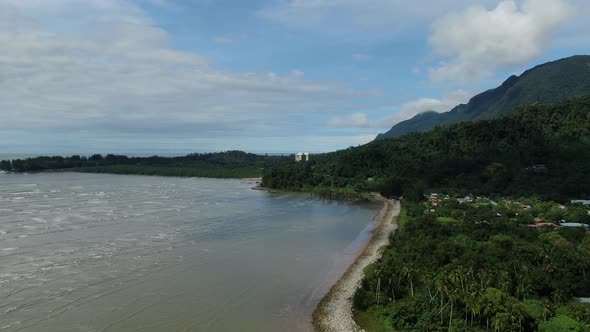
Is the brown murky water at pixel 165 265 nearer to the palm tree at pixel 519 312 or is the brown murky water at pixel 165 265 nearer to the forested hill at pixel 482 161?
the palm tree at pixel 519 312

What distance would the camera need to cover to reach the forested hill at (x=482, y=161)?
83000 millimetres

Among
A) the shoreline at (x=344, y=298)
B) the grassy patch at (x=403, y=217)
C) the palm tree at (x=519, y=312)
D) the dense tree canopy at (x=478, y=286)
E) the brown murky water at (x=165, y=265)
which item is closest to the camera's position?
the palm tree at (x=519, y=312)

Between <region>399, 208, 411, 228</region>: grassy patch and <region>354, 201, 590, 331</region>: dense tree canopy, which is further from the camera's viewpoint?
<region>399, 208, 411, 228</region>: grassy patch

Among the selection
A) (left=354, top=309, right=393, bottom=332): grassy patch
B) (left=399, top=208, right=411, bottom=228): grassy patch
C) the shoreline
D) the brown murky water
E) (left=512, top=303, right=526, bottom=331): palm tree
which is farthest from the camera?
(left=399, top=208, right=411, bottom=228): grassy patch

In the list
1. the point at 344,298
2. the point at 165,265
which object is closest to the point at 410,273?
the point at 344,298

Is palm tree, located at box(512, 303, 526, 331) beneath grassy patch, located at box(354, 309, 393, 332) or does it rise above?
above

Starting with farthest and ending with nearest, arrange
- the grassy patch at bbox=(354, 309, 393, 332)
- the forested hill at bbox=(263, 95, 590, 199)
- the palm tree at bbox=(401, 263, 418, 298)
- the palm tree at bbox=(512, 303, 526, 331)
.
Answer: the forested hill at bbox=(263, 95, 590, 199)
the palm tree at bbox=(401, 263, 418, 298)
the grassy patch at bbox=(354, 309, 393, 332)
the palm tree at bbox=(512, 303, 526, 331)

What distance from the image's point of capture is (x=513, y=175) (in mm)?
87688

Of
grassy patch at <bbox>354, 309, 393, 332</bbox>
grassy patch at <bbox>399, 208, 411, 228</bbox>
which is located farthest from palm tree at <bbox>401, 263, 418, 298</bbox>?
grassy patch at <bbox>399, 208, 411, 228</bbox>

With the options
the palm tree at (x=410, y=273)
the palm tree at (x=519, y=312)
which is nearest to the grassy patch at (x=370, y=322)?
the palm tree at (x=410, y=273)

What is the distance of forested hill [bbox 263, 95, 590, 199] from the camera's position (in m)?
83.0

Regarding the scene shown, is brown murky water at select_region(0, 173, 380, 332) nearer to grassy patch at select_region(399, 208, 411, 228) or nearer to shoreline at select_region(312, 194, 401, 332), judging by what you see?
shoreline at select_region(312, 194, 401, 332)

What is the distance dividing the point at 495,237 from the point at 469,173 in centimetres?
6081

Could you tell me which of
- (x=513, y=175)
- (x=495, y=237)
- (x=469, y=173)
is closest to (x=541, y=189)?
(x=513, y=175)
